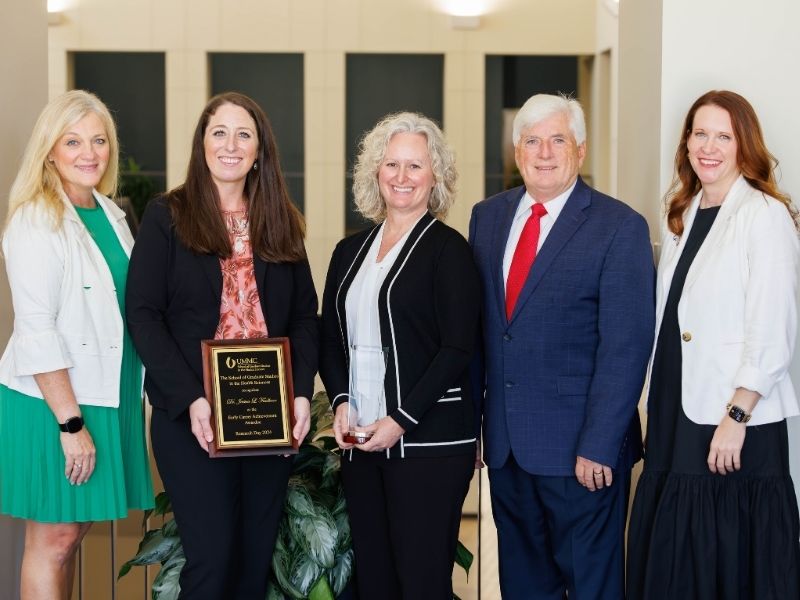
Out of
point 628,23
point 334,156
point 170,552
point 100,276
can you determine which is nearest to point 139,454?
point 170,552

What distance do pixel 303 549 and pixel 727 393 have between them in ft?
5.06

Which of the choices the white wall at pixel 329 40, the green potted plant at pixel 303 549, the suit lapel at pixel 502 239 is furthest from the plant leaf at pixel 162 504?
the white wall at pixel 329 40

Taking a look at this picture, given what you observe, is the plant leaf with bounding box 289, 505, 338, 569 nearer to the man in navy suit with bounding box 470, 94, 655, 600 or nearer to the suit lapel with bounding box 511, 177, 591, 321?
the man in navy suit with bounding box 470, 94, 655, 600

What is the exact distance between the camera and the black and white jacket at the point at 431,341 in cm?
319

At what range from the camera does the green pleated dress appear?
3.32m

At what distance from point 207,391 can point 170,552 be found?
842 mm

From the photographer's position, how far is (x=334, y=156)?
12750 millimetres

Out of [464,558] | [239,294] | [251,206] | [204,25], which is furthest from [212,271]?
[204,25]

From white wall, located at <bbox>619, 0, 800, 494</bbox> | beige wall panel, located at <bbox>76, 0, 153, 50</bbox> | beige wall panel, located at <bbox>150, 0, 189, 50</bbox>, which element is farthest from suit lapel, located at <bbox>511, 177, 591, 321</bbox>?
beige wall panel, located at <bbox>76, 0, 153, 50</bbox>

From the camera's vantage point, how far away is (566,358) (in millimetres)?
3301

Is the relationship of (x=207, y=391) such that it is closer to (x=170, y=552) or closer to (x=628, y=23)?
(x=170, y=552)

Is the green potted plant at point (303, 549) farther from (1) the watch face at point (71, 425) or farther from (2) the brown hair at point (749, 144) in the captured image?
(2) the brown hair at point (749, 144)

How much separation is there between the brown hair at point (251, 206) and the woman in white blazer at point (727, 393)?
125 centimetres

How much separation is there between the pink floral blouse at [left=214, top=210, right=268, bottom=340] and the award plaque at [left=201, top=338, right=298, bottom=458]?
0.38ft
